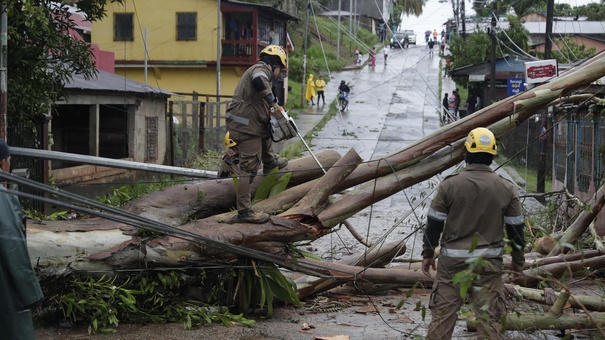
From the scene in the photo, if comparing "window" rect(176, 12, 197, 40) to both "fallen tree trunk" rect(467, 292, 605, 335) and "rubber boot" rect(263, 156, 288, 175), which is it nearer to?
"rubber boot" rect(263, 156, 288, 175)

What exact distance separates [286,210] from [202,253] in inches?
42.5

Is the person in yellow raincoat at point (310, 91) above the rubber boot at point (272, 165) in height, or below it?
above

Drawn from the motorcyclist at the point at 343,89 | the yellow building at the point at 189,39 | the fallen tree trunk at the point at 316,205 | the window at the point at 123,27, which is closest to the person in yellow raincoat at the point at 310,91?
the motorcyclist at the point at 343,89

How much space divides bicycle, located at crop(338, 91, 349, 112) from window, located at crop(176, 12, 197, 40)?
733 centimetres

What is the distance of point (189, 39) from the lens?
109 feet

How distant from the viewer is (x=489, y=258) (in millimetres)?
5371

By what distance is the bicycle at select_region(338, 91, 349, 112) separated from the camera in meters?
35.2

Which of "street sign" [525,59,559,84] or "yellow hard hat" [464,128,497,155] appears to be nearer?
"yellow hard hat" [464,128,497,155]

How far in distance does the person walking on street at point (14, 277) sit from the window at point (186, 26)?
29255 mm

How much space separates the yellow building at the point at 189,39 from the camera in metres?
32.6

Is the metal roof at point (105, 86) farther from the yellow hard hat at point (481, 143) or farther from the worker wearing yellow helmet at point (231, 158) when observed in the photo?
the yellow hard hat at point (481, 143)

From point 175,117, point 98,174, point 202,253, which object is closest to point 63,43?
point 202,253

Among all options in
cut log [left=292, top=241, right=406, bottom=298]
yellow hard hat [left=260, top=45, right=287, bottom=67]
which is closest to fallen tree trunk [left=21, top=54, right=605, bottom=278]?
cut log [left=292, top=241, right=406, bottom=298]

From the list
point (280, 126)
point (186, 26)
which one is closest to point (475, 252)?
point (280, 126)
